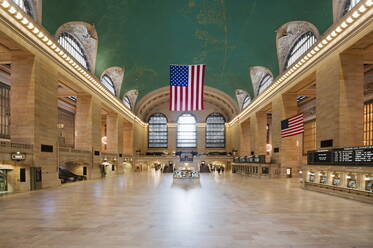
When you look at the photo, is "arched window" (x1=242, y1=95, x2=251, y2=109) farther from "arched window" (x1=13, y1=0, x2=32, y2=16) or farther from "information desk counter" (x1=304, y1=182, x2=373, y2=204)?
"arched window" (x1=13, y1=0, x2=32, y2=16)

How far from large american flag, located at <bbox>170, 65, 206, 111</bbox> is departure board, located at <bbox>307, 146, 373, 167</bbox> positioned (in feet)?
22.9

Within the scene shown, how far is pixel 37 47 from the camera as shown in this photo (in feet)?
48.9

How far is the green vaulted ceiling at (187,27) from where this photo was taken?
17062 mm

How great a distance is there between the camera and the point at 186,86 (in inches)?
661

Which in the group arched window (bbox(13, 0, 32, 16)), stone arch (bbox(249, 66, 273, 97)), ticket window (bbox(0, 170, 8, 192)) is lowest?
ticket window (bbox(0, 170, 8, 192))

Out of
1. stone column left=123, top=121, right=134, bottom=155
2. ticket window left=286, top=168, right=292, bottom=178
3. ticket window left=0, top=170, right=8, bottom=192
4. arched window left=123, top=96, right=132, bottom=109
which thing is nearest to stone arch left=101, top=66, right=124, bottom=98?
arched window left=123, top=96, right=132, bottom=109

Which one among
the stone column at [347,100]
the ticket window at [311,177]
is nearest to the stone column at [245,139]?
the stone column at [347,100]

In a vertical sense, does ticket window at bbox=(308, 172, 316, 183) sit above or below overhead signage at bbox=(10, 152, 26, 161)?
below

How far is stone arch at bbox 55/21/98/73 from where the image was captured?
19.9m

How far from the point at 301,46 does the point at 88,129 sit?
729 inches

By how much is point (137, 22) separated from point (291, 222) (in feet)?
62.5

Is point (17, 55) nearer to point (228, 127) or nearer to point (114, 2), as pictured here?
point (114, 2)

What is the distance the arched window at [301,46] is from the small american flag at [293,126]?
492cm

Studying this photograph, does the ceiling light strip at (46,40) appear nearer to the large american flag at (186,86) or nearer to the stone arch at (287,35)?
the large american flag at (186,86)
